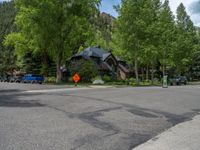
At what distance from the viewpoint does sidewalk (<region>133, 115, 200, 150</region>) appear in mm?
8195

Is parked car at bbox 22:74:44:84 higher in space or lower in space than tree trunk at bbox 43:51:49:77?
lower

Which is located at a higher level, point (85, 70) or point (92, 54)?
point (92, 54)

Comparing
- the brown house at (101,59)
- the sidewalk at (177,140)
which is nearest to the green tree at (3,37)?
the brown house at (101,59)

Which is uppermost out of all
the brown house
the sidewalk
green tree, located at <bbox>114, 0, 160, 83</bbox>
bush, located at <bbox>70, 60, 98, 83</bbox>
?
green tree, located at <bbox>114, 0, 160, 83</bbox>

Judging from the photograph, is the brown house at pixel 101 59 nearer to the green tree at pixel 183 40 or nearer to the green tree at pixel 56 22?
the green tree at pixel 56 22

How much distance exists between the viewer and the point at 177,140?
9.08 metres

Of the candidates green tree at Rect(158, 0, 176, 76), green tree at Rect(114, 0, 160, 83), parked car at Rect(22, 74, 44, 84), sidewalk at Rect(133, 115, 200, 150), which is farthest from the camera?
green tree at Rect(158, 0, 176, 76)

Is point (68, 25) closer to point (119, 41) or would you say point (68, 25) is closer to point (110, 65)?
point (119, 41)

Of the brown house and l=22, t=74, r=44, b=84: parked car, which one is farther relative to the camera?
the brown house

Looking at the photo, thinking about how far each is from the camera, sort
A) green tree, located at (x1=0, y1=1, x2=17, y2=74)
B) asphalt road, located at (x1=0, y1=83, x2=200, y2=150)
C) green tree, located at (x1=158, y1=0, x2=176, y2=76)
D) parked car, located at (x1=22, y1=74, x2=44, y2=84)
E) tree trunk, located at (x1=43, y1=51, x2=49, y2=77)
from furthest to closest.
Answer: green tree, located at (x1=0, y1=1, x2=17, y2=74), tree trunk, located at (x1=43, y1=51, x2=49, y2=77), green tree, located at (x1=158, y1=0, x2=176, y2=76), parked car, located at (x1=22, y1=74, x2=44, y2=84), asphalt road, located at (x1=0, y1=83, x2=200, y2=150)

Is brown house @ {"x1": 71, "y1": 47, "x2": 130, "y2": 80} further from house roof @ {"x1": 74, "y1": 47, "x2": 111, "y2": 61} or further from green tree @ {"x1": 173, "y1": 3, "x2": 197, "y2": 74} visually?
green tree @ {"x1": 173, "y1": 3, "x2": 197, "y2": 74}

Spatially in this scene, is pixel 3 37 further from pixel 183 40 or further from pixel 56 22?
pixel 56 22

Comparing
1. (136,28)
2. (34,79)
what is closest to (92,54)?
(34,79)

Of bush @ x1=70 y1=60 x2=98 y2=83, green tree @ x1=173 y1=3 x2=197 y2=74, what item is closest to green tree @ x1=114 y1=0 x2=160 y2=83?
bush @ x1=70 y1=60 x2=98 y2=83
